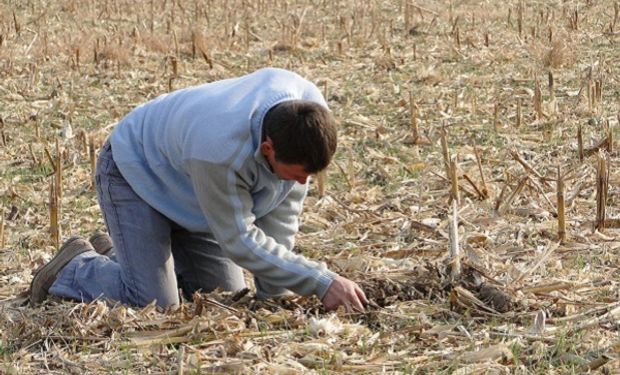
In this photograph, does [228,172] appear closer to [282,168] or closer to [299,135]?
[282,168]

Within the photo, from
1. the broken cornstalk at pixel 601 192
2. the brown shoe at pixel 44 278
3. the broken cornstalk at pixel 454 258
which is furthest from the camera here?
the broken cornstalk at pixel 601 192

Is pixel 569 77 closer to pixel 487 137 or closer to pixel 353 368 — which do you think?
pixel 487 137

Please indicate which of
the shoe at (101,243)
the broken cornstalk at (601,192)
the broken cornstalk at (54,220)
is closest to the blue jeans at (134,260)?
the shoe at (101,243)

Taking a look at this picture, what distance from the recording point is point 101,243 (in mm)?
5473

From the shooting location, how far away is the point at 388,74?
10211mm

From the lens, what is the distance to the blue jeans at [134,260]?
188 inches

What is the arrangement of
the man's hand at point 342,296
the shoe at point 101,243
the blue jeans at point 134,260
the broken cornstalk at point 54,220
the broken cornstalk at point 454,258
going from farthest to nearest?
the broken cornstalk at point 54,220 → the shoe at point 101,243 → the blue jeans at point 134,260 → the broken cornstalk at point 454,258 → the man's hand at point 342,296

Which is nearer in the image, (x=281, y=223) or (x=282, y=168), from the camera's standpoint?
(x=282, y=168)

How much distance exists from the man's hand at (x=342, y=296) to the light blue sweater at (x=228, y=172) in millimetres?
30

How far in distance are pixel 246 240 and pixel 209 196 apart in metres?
0.23

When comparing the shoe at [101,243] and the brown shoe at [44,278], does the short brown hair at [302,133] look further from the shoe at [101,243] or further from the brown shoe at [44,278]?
the shoe at [101,243]

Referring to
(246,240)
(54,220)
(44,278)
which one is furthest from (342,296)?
(54,220)

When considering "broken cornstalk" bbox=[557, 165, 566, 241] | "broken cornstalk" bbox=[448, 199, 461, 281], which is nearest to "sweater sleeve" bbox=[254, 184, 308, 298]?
"broken cornstalk" bbox=[448, 199, 461, 281]

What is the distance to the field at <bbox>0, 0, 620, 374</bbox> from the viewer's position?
4.10 meters
